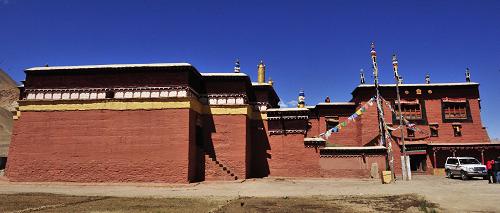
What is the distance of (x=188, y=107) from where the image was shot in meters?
21.0

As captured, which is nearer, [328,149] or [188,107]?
[188,107]

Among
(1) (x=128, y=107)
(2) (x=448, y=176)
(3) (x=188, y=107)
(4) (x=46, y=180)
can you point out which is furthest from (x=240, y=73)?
(2) (x=448, y=176)

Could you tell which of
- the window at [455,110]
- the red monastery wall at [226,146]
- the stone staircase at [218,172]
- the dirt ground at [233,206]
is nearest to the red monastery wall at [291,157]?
the red monastery wall at [226,146]

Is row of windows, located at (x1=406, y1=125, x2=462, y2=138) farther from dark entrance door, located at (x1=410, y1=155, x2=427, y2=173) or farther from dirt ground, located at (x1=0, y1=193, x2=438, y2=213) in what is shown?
dirt ground, located at (x1=0, y1=193, x2=438, y2=213)

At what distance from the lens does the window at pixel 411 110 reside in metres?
34.7

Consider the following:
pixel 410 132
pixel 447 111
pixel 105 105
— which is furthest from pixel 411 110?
pixel 105 105

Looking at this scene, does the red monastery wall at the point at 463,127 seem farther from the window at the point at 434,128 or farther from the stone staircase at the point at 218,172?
the stone staircase at the point at 218,172

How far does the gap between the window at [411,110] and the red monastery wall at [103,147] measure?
22.7m

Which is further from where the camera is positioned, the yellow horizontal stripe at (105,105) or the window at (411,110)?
the window at (411,110)

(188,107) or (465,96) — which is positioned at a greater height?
(465,96)

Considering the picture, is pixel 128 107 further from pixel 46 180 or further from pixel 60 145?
pixel 46 180

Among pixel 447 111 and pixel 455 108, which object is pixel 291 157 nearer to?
pixel 447 111

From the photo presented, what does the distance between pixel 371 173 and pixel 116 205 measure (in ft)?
61.1

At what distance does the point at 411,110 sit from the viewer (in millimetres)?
35062
